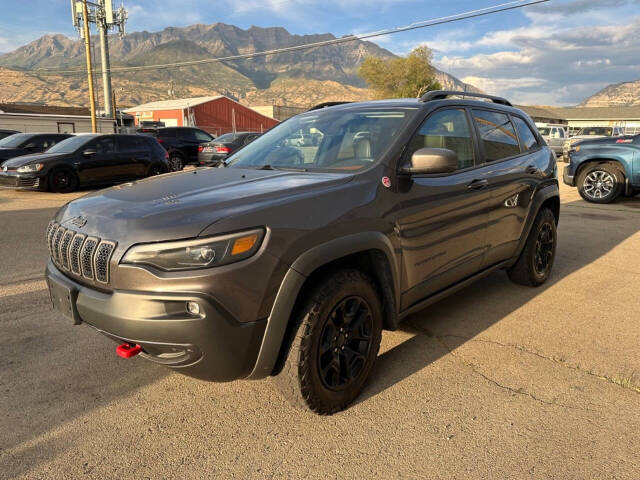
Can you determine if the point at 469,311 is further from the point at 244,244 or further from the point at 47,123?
the point at 47,123

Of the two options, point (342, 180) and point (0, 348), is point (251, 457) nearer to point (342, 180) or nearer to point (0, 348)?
point (342, 180)

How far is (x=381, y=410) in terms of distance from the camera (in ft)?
8.55

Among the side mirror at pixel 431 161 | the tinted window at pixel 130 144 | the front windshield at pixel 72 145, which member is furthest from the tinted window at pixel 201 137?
the side mirror at pixel 431 161

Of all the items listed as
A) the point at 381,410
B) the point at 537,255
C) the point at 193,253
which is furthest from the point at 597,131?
the point at 193,253

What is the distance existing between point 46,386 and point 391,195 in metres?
2.34

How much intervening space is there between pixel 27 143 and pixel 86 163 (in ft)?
11.5

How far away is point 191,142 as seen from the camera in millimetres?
17375

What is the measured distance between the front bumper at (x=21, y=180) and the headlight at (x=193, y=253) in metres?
10.4

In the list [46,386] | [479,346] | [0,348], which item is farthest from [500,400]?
[0,348]

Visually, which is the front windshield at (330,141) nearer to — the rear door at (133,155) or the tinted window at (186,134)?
the rear door at (133,155)

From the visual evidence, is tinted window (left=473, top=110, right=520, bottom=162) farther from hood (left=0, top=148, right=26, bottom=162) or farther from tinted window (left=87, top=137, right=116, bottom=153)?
hood (left=0, top=148, right=26, bottom=162)

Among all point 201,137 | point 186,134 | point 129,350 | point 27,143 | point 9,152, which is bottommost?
point 129,350

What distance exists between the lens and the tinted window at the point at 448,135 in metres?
3.13

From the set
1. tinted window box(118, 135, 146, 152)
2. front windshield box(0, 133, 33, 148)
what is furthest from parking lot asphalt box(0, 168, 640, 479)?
front windshield box(0, 133, 33, 148)
